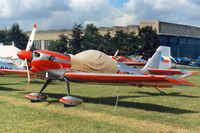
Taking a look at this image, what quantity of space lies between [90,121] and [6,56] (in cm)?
2947

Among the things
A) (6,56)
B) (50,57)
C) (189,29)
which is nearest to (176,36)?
(189,29)

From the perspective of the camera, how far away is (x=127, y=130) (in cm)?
829

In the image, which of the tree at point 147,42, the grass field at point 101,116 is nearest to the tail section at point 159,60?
the grass field at point 101,116

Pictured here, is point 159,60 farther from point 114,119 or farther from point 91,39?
point 91,39

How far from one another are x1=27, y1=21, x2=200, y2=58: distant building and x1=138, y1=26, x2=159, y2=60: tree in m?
12.4

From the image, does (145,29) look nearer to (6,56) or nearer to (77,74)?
(6,56)

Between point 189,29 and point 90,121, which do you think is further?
point 189,29

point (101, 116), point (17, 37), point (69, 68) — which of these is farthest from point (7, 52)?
point (17, 37)

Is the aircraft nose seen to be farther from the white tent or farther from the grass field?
the white tent

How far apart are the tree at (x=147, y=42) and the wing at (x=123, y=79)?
60.2 m

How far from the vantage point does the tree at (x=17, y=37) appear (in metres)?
87.0

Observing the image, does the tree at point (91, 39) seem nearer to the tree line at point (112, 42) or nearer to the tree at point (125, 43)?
the tree line at point (112, 42)

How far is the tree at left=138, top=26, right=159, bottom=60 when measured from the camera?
72125 millimetres

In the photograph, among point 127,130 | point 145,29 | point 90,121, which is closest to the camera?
point 127,130
